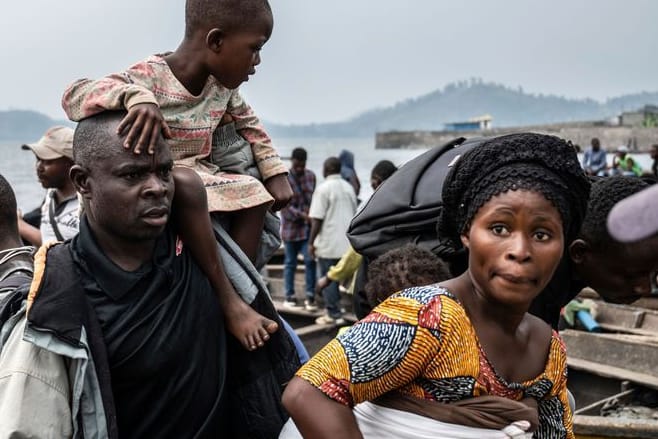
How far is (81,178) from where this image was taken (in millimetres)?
1862

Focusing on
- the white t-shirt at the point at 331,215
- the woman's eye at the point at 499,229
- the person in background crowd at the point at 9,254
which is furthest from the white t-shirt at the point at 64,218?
the white t-shirt at the point at 331,215

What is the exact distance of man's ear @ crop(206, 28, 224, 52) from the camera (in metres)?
2.08

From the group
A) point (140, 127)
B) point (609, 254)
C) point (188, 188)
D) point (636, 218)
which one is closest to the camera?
point (636, 218)

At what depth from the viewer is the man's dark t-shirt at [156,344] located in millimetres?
1780

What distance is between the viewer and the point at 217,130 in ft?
7.59

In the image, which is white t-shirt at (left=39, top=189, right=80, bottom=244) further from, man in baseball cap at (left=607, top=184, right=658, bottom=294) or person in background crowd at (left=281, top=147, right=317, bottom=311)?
person in background crowd at (left=281, top=147, right=317, bottom=311)

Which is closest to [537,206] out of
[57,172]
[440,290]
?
[440,290]

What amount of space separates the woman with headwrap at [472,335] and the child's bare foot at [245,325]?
0.47 meters

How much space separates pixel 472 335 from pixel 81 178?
1.07 metres

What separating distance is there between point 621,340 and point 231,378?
192 inches

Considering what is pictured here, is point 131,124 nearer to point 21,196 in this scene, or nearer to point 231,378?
point 231,378

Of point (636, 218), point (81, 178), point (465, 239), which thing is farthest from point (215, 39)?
point (636, 218)

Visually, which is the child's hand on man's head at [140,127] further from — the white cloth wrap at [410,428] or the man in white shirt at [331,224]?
the man in white shirt at [331,224]

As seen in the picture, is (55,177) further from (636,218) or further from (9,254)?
(636,218)
